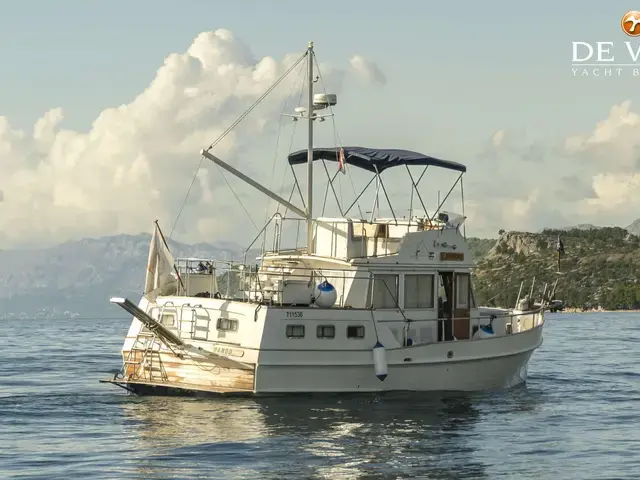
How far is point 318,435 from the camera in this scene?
26828 mm

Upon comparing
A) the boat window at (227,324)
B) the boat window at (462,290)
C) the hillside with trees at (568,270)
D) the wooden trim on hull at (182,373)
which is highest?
the hillside with trees at (568,270)

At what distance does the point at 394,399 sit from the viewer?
31.8m

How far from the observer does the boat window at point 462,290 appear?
34.8m

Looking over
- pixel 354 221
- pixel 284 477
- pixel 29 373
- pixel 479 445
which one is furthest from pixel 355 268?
pixel 29 373

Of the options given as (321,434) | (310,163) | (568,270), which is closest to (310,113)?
(310,163)

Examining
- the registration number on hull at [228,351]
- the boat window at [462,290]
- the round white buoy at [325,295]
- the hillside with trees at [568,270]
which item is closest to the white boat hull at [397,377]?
the registration number on hull at [228,351]

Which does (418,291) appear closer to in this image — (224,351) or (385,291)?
(385,291)

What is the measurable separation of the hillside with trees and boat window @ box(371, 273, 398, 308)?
11025cm

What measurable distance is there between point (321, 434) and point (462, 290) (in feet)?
31.1

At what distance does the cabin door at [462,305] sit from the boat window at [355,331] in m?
4.43

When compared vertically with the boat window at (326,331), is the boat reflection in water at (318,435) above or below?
below

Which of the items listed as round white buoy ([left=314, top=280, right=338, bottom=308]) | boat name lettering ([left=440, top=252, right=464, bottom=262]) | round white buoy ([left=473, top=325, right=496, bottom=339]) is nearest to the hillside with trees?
round white buoy ([left=473, top=325, right=496, bottom=339])

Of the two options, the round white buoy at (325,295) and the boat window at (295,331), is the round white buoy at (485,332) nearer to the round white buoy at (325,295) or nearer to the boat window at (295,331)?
the round white buoy at (325,295)

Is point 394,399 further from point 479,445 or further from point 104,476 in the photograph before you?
point 104,476
